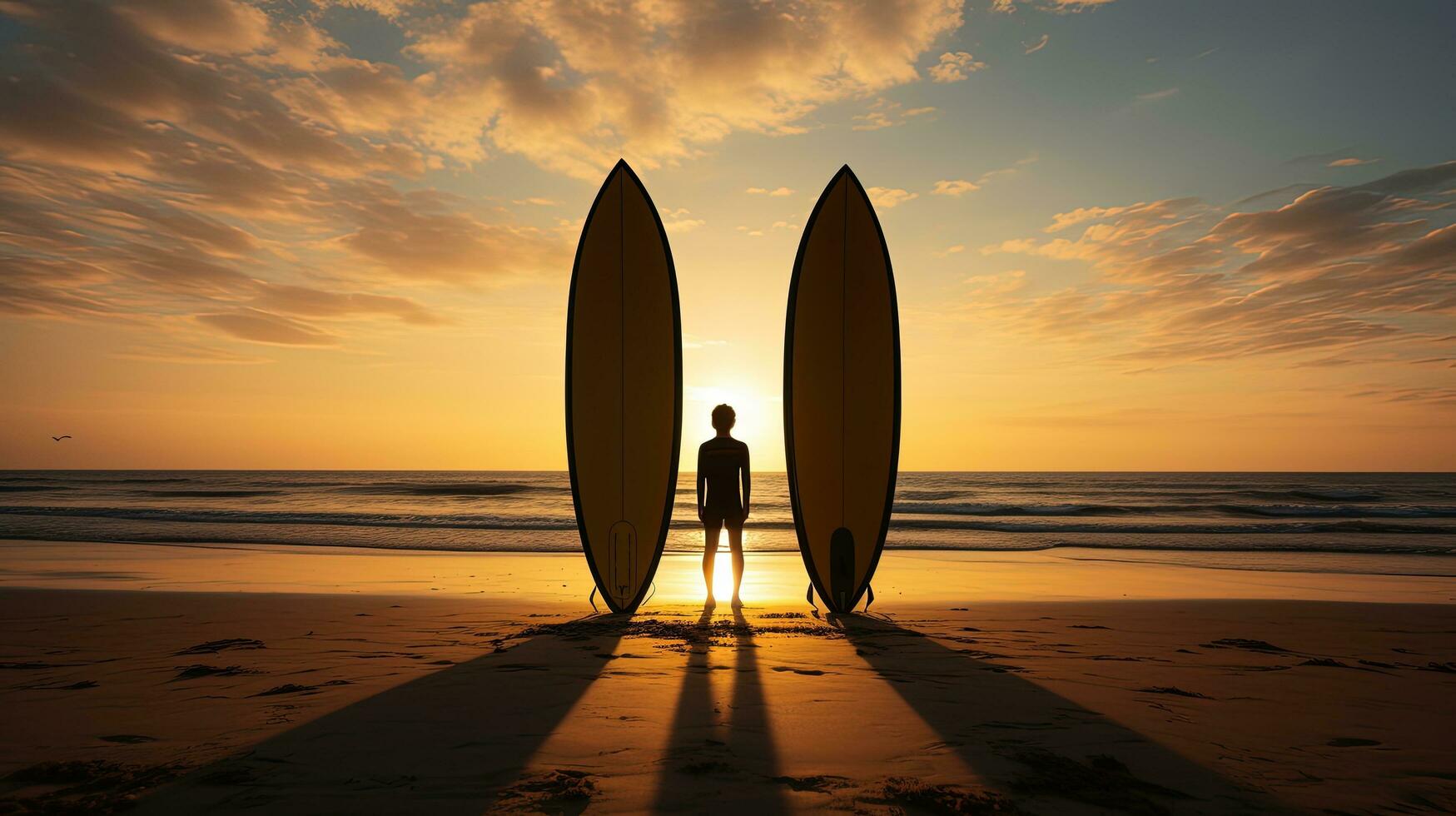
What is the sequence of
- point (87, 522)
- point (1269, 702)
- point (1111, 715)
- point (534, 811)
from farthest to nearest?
point (87, 522), point (1269, 702), point (1111, 715), point (534, 811)

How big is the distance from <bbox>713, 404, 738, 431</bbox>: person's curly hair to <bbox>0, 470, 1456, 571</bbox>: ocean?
20.8 feet

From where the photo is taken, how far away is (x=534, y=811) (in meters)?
1.96

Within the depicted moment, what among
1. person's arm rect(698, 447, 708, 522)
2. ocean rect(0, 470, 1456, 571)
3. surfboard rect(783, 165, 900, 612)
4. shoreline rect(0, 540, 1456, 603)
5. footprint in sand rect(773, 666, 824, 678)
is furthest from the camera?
ocean rect(0, 470, 1456, 571)

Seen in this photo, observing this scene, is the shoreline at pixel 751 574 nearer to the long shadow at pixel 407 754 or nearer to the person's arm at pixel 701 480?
the person's arm at pixel 701 480

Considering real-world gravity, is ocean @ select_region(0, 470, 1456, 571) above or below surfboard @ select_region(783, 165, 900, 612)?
below

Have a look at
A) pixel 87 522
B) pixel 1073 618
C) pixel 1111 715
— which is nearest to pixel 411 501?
pixel 87 522

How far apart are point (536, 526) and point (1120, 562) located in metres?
11.2

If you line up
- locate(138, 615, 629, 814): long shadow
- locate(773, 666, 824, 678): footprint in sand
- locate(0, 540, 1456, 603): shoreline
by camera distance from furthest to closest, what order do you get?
locate(0, 540, 1456, 603): shoreline
locate(773, 666, 824, 678): footprint in sand
locate(138, 615, 629, 814): long shadow

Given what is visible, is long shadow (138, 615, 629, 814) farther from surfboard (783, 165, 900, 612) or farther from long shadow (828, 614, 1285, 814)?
surfboard (783, 165, 900, 612)

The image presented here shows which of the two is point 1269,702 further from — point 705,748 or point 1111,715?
point 705,748

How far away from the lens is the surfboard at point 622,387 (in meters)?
5.99

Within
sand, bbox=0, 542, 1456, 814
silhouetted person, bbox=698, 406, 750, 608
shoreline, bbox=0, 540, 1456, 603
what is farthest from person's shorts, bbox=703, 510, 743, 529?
shoreline, bbox=0, 540, 1456, 603

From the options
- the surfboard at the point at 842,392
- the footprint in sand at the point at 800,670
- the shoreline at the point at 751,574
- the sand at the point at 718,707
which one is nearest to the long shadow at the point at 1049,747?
the sand at the point at 718,707

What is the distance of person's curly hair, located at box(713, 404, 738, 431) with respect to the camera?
578 centimetres
